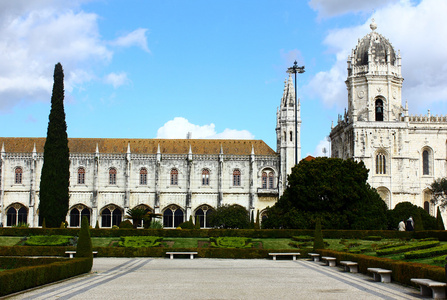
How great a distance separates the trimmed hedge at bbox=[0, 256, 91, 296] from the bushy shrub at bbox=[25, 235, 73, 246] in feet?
47.3

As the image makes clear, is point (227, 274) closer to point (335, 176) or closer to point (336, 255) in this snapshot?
point (336, 255)

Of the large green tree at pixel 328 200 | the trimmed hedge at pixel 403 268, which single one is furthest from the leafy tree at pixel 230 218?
the trimmed hedge at pixel 403 268

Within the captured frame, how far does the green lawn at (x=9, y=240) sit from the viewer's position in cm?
3811

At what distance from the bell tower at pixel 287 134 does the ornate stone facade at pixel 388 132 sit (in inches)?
245

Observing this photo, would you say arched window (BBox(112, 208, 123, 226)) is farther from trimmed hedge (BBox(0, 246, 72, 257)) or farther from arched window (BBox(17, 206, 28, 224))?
trimmed hedge (BBox(0, 246, 72, 257))

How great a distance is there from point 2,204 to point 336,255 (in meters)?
47.4

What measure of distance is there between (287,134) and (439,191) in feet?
57.1

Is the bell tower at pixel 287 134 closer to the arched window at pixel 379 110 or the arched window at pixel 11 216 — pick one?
the arched window at pixel 379 110

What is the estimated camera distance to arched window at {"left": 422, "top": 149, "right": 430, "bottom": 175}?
209 ft

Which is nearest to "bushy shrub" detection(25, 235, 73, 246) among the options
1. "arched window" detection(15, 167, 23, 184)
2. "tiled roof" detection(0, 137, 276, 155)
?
"arched window" detection(15, 167, 23, 184)

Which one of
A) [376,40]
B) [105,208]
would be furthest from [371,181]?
[105,208]

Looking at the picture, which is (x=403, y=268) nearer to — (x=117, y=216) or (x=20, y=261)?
(x=20, y=261)

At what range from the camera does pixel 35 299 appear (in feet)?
52.1

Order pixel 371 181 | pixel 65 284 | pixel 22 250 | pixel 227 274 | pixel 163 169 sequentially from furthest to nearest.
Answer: pixel 163 169
pixel 371 181
pixel 22 250
pixel 227 274
pixel 65 284
